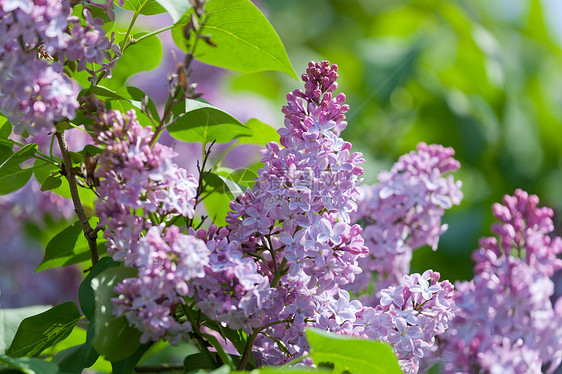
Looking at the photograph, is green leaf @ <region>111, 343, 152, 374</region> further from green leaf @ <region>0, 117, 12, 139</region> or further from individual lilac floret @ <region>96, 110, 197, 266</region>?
green leaf @ <region>0, 117, 12, 139</region>

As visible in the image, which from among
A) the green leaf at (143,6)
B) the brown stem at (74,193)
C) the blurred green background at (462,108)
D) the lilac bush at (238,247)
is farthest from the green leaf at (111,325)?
the blurred green background at (462,108)

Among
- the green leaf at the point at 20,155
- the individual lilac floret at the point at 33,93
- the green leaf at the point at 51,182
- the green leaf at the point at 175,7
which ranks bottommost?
the green leaf at the point at 51,182

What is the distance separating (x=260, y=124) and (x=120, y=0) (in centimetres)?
25

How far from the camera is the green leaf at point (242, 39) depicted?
0.82 meters

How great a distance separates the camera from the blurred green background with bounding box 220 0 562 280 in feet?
6.64

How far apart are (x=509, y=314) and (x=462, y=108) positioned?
1614mm

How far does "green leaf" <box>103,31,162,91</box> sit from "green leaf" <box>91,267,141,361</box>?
14.0 inches

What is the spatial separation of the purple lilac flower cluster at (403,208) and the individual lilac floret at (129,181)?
0.37 m

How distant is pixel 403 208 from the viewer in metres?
0.98

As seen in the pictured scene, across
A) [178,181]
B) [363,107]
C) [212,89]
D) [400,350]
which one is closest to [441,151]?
[400,350]

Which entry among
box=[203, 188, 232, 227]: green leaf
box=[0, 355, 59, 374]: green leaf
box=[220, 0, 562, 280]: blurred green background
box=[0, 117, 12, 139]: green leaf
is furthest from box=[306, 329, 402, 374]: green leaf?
box=[220, 0, 562, 280]: blurred green background

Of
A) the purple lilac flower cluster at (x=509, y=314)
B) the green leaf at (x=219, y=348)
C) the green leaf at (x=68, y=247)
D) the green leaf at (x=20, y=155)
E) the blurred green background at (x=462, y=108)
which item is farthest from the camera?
the blurred green background at (x=462, y=108)

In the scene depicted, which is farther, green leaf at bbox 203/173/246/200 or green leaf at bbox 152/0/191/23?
green leaf at bbox 203/173/246/200

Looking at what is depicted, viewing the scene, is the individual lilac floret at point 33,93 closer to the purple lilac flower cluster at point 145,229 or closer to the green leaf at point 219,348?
the purple lilac flower cluster at point 145,229
